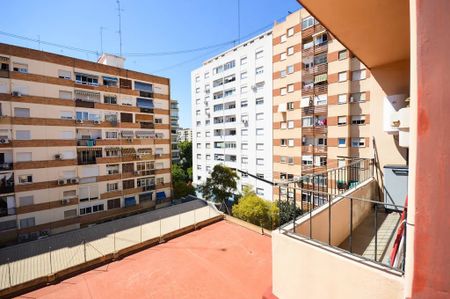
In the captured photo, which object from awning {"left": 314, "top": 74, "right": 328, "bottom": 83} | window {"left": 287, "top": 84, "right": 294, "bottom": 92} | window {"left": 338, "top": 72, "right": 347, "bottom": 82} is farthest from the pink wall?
window {"left": 287, "top": 84, "right": 294, "bottom": 92}

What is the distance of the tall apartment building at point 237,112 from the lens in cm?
2605

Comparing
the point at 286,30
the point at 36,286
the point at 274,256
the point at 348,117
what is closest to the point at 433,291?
the point at 274,256

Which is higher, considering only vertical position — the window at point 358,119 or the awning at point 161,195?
the window at point 358,119

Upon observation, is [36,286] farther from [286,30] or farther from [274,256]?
[286,30]

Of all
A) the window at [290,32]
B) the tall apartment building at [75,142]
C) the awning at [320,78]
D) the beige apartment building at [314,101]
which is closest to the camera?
the tall apartment building at [75,142]

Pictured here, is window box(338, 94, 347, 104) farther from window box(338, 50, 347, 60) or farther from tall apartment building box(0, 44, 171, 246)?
tall apartment building box(0, 44, 171, 246)

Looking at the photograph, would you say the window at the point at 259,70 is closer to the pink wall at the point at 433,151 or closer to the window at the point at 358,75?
the window at the point at 358,75

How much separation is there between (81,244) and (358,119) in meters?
22.6

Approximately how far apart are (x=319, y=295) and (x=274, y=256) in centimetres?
75

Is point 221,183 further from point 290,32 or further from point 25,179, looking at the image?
point 290,32

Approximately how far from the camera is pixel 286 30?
23.3 m

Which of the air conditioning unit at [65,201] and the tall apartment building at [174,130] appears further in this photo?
the tall apartment building at [174,130]

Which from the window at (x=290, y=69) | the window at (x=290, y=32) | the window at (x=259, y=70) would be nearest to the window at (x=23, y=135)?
the window at (x=259, y=70)

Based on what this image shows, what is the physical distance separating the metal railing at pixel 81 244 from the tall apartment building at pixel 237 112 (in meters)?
11.8
